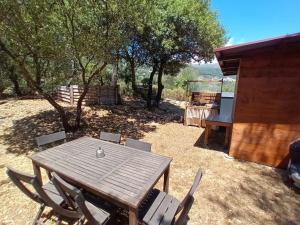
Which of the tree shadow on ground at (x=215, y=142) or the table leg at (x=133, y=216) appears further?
the tree shadow on ground at (x=215, y=142)

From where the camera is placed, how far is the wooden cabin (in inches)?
172

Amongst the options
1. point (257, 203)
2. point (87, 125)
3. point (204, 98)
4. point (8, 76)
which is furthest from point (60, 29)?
point (8, 76)

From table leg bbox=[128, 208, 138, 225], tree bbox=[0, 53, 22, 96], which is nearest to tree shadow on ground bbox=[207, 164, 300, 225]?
table leg bbox=[128, 208, 138, 225]

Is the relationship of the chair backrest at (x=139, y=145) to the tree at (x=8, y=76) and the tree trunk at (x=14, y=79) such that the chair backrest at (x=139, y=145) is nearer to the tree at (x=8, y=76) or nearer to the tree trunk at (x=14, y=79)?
the tree at (x=8, y=76)

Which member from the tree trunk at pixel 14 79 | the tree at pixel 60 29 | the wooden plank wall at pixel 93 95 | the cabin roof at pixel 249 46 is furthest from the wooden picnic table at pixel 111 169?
the tree trunk at pixel 14 79

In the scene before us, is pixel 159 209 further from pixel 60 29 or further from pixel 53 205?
pixel 60 29

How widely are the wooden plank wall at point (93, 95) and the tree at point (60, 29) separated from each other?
4.89m

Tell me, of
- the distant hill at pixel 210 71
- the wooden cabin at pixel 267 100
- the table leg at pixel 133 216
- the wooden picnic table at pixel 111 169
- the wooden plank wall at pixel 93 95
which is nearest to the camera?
the table leg at pixel 133 216

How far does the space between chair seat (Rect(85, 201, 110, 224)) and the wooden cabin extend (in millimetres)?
4069

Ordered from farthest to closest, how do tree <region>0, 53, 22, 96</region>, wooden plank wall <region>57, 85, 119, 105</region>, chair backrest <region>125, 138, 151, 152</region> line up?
tree <region>0, 53, 22, 96</region> → wooden plank wall <region>57, 85, 119, 105</region> → chair backrest <region>125, 138, 151, 152</region>

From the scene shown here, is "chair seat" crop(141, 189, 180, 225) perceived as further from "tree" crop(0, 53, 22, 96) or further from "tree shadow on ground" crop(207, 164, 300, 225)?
"tree" crop(0, 53, 22, 96)

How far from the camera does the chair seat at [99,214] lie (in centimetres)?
227

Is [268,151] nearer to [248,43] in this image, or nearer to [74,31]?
[248,43]

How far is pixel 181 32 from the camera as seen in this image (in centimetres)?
891
